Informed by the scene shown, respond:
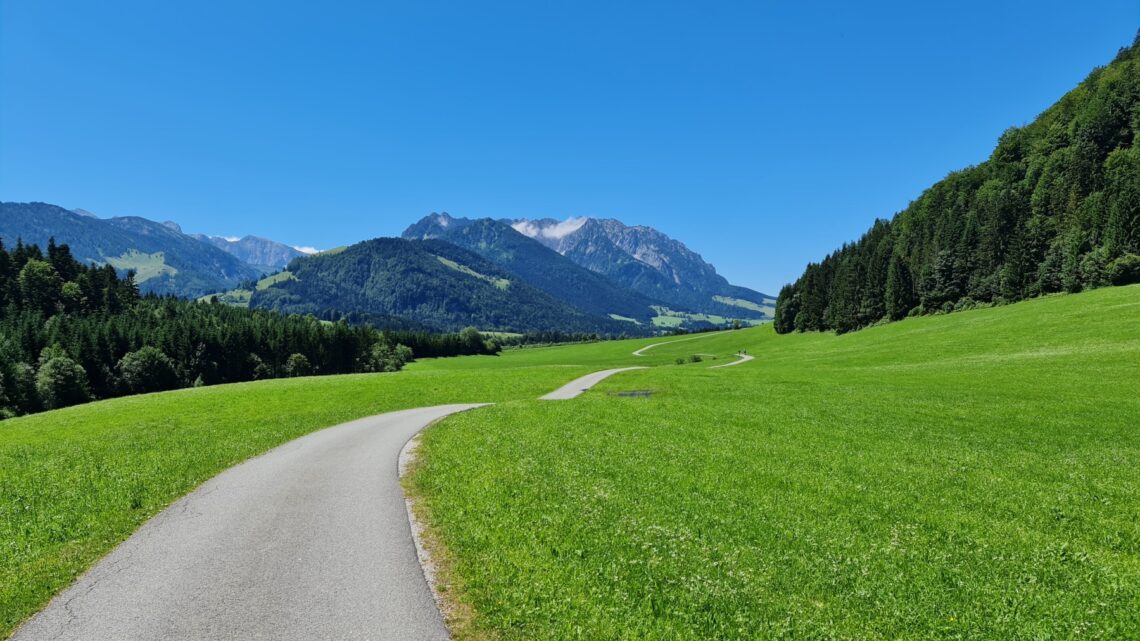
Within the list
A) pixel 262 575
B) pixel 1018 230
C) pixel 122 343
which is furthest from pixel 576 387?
pixel 122 343

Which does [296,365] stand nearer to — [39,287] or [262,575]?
[39,287]

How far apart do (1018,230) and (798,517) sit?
321 feet

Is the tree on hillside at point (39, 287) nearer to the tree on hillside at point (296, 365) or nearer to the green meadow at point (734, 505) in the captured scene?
the tree on hillside at point (296, 365)

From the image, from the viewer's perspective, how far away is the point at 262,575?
9891mm

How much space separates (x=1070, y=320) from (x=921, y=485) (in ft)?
180

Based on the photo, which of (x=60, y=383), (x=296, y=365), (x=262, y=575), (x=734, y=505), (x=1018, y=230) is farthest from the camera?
(x=296, y=365)

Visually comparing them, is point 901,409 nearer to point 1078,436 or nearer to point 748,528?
point 1078,436

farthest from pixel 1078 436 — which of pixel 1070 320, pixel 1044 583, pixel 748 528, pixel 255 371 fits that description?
pixel 255 371

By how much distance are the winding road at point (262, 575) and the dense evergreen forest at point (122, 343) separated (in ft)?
294

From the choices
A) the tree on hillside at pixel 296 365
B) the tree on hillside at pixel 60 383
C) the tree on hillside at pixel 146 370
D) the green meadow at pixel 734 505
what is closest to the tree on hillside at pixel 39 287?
the tree on hillside at pixel 146 370

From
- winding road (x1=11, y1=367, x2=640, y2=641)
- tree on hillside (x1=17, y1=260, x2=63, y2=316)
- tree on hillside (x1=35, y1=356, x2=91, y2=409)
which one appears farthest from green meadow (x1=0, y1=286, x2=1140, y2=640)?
tree on hillside (x1=17, y1=260, x2=63, y2=316)

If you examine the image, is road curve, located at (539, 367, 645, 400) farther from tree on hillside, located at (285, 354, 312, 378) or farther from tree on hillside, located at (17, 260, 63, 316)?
tree on hillside, located at (17, 260, 63, 316)

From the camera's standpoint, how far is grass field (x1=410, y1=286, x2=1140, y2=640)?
8.34m

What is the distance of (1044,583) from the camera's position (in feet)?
31.1
